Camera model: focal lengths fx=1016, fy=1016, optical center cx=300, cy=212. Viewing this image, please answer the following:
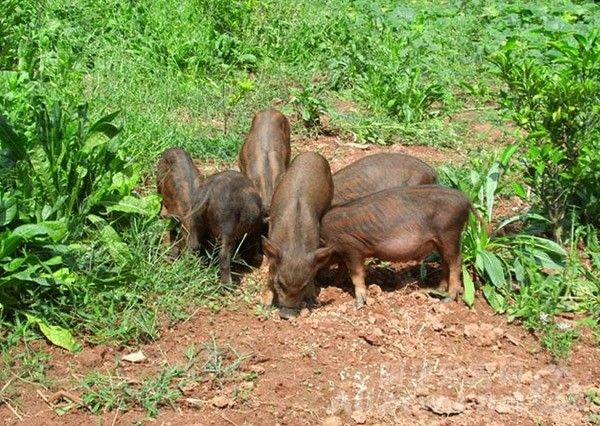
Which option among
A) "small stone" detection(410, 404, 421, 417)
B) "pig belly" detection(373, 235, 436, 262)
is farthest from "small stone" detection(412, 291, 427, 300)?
"small stone" detection(410, 404, 421, 417)

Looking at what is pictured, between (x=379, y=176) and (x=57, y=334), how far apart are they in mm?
2848

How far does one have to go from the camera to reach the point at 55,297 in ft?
21.4

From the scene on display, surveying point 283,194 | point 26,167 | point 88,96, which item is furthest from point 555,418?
point 88,96

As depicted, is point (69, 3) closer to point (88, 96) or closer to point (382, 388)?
point (88, 96)

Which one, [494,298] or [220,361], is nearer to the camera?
[220,361]

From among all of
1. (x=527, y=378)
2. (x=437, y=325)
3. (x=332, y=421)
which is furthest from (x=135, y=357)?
(x=527, y=378)

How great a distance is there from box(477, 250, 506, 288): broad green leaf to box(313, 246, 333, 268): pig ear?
1.08 meters

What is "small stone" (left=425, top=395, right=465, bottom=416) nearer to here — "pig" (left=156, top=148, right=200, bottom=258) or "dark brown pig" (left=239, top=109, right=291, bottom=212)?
"pig" (left=156, top=148, right=200, bottom=258)

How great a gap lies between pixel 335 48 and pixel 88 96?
2.88 m

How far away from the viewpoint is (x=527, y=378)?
627 centimetres

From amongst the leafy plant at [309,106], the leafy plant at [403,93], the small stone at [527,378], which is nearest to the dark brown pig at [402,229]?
the small stone at [527,378]

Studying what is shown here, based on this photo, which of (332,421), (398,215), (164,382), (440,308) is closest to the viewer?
(332,421)

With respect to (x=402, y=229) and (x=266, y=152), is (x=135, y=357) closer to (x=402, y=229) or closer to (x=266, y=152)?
(x=402, y=229)

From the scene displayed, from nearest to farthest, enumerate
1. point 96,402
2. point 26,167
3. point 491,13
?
point 96,402
point 26,167
point 491,13
